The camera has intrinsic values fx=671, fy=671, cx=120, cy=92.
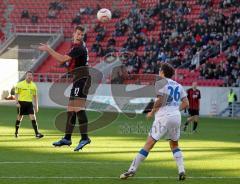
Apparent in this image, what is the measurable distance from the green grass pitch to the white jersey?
117cm

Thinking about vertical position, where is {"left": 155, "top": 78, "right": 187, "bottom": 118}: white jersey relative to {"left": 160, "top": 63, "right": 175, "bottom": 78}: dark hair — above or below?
below

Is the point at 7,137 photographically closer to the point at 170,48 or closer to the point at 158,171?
the point at 158,171

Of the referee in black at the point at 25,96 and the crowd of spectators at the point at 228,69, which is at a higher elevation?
the crowd of spectators at the point at 228,69

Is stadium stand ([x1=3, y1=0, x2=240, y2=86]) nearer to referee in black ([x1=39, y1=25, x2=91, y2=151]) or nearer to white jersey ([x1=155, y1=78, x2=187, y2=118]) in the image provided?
referee in black ([x1=39, y1=25, x2=91, y2=151])

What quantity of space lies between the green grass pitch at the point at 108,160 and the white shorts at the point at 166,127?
0.79m

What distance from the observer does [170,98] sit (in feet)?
37.2

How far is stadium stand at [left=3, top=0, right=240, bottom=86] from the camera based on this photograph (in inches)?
1588

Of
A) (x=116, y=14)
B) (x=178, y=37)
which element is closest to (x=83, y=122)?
(x=178, y=37)

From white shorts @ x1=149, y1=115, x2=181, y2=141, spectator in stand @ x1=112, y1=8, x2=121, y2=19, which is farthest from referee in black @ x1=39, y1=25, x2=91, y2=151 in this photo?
spectator in stand @ x1=112, y1=8, x2=121, y2=19

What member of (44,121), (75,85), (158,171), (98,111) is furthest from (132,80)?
(158,171)

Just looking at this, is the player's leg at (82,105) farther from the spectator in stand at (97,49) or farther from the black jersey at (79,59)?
the spectator in stand at (97,49)

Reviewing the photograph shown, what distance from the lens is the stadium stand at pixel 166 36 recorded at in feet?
132

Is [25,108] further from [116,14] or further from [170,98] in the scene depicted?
[116,14]

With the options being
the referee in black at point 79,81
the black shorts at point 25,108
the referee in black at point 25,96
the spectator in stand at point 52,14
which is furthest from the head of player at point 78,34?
the spectator in stand at point 52,14
